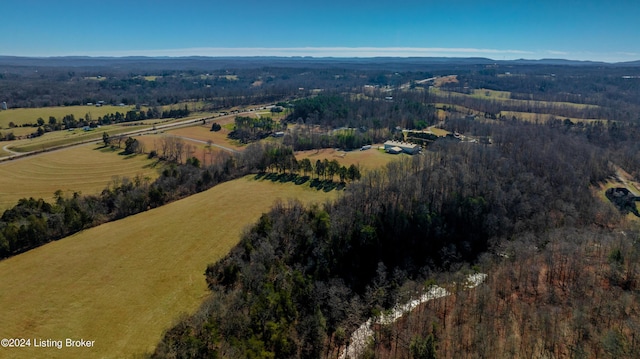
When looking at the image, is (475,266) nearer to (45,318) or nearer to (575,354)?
(575,354)

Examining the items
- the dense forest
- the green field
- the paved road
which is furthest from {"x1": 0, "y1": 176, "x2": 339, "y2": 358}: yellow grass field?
the green field

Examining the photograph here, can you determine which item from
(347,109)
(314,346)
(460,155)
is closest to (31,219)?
(314,346)

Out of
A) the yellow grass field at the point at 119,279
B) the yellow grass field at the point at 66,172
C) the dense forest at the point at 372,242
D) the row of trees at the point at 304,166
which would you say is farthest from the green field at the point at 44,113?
the dense forest at the point at 372,242

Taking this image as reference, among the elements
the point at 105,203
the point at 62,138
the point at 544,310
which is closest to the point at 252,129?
the point at 62,138

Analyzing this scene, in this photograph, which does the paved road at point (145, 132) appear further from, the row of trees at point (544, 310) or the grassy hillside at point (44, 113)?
the row of trees at point (544, 310)

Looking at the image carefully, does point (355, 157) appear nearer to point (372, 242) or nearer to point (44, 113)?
point (372, 242)

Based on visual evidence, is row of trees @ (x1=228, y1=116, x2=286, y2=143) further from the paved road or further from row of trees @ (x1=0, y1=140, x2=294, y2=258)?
row of trees @ (x1=0, y1=140, x2=294, y2=258)
